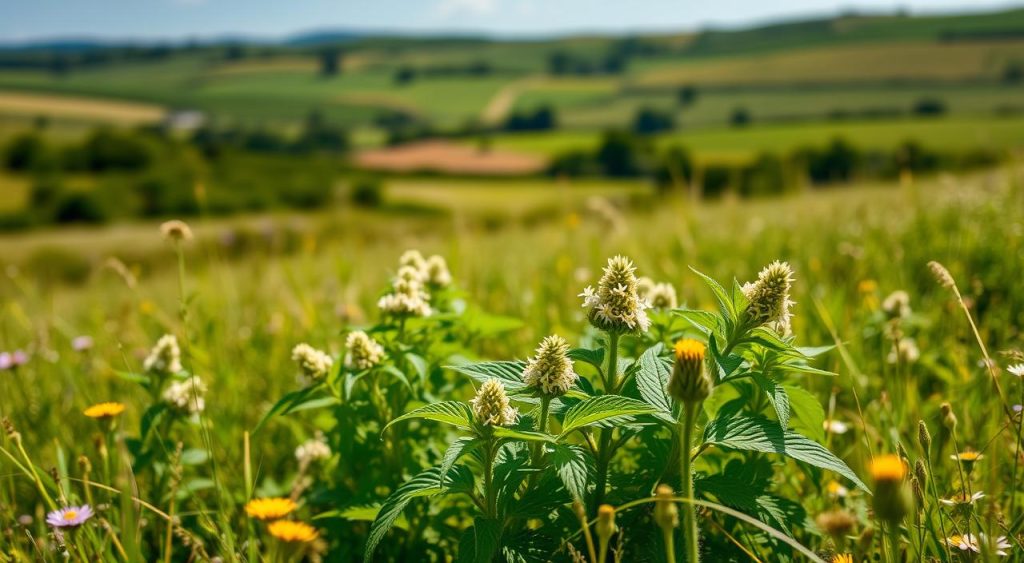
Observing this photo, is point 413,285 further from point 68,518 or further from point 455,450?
point 68,518

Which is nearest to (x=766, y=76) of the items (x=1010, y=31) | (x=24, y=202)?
(x=1010, y=31)

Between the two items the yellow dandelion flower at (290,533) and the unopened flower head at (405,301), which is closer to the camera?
the yellow dandelion flower at (290,533)

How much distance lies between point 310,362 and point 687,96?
109337 mm

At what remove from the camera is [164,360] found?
97.3 inches

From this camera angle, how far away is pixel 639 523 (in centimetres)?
180

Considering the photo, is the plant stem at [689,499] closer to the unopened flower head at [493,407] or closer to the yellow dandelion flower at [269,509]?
the unopened flower head at [493,407]

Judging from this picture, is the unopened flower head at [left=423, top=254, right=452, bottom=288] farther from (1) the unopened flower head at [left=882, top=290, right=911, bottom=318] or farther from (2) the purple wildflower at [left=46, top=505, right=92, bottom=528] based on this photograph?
(1) the unopened flower head at [left=882, top=290, right=911, bottom=318]

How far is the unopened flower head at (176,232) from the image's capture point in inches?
102

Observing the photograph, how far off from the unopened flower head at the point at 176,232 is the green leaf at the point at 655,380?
1.72 meters

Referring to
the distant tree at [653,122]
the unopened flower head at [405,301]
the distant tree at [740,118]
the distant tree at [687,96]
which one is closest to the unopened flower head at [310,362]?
the unopened flower head at [405,301]

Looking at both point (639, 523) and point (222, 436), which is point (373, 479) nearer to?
point (639, 523)

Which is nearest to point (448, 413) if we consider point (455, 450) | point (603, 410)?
point (455, 450)

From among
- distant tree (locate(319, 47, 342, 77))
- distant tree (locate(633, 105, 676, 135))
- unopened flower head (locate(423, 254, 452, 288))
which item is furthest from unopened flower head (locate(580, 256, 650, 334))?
distant tree (locate(319, 47, 342, 77))

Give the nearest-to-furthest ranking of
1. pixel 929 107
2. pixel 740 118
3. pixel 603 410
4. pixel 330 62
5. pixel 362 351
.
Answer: pixel 603 410 < pixel 362 351 < pixel 929 107 < pixel 740 118 < pixel 330 62
